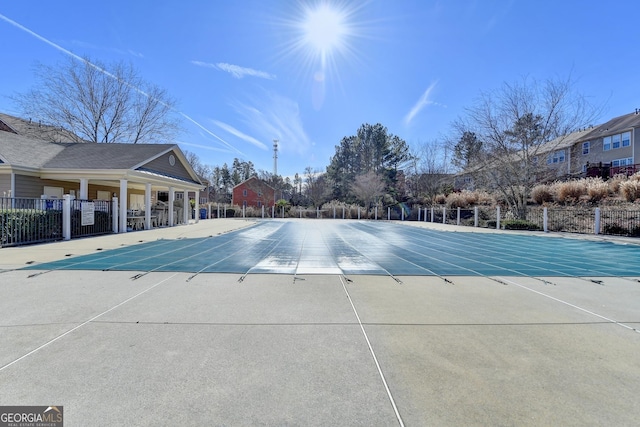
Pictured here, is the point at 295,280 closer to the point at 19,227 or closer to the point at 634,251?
the point at 19,227

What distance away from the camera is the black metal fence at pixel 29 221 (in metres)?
9.41

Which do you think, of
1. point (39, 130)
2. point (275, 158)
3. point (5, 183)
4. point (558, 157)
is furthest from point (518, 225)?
point (275, 158)

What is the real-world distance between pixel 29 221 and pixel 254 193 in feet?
128

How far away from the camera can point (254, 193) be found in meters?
49.1

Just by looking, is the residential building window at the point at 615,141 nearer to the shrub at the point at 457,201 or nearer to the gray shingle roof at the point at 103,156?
the shrub at the point at 457,201

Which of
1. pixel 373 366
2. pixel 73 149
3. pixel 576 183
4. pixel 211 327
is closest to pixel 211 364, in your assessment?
pixel 211 327

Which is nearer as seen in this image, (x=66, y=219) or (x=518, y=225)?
(x=66, y=219)

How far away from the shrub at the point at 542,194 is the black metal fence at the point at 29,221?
2760cm

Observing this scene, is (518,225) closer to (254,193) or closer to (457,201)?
(457,201)

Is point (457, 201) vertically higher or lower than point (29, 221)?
higher

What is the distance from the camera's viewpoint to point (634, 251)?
10312 millimetres

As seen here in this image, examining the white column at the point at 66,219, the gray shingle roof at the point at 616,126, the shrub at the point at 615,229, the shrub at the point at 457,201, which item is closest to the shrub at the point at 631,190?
the shrub at the point at 615,229

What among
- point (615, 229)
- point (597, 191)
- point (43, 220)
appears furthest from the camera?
point (597, 191)

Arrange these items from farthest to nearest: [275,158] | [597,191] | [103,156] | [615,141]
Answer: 1. [275,158]
2. [615,141]
3. [597,191]
4. [103,156]
